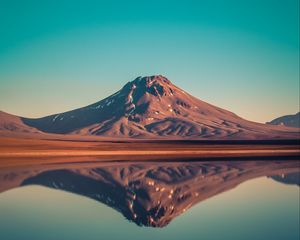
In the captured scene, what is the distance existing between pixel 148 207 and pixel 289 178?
64.0 ft

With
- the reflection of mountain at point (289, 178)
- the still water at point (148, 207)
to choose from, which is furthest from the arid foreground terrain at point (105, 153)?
the reflection of mountain at point (289, 178)

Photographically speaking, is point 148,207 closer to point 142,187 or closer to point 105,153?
point 142,187

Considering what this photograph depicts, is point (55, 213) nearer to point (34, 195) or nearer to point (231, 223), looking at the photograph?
point (34, 195)

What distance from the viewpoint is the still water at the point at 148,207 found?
17.4m

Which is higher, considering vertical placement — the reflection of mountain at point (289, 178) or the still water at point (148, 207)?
the reflection of mountain at point (289, 178)

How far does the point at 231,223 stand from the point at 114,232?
5892 mm

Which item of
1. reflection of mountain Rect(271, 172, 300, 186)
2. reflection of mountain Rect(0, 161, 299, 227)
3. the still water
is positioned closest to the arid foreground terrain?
reflection of mountain Rect(0, 161, 299, 227)

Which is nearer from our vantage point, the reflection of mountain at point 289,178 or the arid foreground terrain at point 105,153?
the reflection of mountain at point 289,178

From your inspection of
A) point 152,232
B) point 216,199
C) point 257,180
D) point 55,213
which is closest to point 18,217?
point 55,213

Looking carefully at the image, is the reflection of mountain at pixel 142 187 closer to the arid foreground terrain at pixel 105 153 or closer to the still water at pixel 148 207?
the still water at pixel 148 207

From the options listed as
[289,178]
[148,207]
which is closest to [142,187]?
[148,207]

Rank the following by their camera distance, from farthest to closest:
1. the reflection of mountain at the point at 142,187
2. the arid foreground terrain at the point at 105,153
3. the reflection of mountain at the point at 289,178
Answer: the arid foreground terrain at the point at 105,153 → the reflection of mountain at the point at 289,178 → the reflection of mountain at the point at 142,187

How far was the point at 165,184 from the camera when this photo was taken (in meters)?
33.2

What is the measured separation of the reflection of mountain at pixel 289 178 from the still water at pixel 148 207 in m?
0.09
